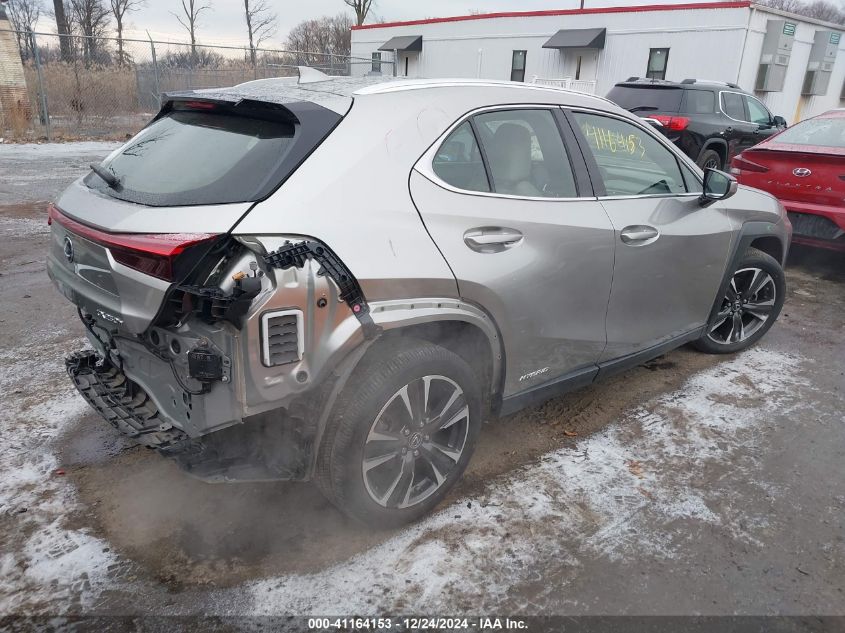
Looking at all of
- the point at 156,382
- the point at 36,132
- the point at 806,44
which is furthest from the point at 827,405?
the point at 806,44

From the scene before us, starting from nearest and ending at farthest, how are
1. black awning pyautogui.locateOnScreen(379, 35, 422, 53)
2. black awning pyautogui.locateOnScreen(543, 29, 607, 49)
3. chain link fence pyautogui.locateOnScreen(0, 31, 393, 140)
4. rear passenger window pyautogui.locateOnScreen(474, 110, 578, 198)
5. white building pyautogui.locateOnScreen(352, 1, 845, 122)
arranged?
rear passenger window pyautogui.locateOnScreen(474, 110, 578, 198), chain link fence pyautogui.locateOnScreen(0, 31, 393, 140), white building pyautogui.locateOnScreen(352, 1, 845, 122), black awning pyautogui.locateOnScreen(543, 29, 607, 49), black awning pyautogui.locateOnScreen(379, 35, 422, 53)

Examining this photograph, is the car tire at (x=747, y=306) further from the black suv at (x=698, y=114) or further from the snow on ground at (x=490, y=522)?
the black suv at (x=698, y=114)

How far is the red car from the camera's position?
5.93 m

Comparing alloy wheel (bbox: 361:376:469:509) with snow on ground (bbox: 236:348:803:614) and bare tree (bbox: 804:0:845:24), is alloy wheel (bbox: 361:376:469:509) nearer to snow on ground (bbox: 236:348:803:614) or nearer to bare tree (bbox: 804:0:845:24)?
snow on ground (bbox: 236:348:803:614)

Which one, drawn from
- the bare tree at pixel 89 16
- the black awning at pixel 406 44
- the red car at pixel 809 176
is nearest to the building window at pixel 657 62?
the black awning at pixel 406 44

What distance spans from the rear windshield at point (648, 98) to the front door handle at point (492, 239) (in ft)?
29.6

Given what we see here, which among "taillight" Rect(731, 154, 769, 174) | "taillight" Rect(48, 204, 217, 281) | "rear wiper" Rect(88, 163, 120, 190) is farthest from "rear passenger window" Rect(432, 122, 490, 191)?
"taillight" Rect(731, 154, 769, 174)

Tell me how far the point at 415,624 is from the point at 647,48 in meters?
24.5

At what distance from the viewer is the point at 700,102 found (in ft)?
35.4

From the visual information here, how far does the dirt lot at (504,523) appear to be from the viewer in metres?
2.38

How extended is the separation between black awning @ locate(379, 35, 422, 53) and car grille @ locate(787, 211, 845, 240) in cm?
2571

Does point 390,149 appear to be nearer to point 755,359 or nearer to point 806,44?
point 755,359

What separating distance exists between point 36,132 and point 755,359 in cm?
1750

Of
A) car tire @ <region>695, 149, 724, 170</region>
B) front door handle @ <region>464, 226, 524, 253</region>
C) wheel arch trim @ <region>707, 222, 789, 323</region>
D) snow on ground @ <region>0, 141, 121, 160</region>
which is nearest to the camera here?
front door handle @ <region>464, 226, 524, 253</region>
